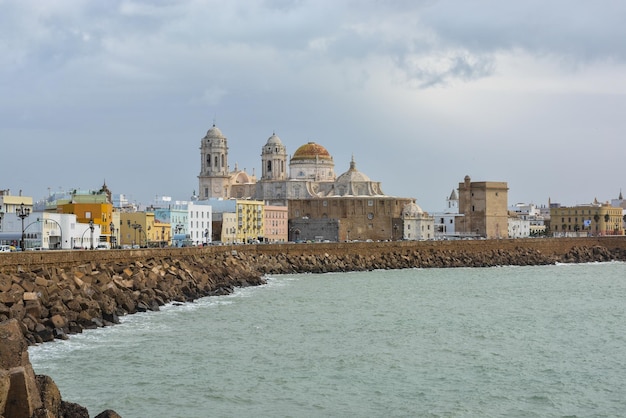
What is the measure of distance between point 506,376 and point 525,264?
180ft

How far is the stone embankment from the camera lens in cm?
2216

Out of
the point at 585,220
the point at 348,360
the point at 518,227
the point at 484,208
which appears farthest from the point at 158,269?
the point at 518,227

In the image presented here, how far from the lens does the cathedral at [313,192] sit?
93562 mm

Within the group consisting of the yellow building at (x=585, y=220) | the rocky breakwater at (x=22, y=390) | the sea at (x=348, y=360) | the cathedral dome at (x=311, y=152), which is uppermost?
the cathedral dome at (x=311, y=152)

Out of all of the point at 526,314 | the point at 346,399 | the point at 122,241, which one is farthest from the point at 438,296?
the point at 122,241

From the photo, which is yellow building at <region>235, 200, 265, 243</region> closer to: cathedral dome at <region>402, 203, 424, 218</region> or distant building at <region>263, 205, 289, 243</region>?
distant building at <region>263, 205, 289, 243</region>

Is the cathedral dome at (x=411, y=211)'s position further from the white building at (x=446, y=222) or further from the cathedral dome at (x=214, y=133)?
the cathedral dome at (x=214, y=133)

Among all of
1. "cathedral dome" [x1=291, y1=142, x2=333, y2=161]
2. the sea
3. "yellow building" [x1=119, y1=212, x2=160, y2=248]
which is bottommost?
the sea

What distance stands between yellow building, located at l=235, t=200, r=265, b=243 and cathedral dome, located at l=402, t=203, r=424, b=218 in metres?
14.4

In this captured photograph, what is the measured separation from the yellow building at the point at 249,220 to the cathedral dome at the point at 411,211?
1440 cm

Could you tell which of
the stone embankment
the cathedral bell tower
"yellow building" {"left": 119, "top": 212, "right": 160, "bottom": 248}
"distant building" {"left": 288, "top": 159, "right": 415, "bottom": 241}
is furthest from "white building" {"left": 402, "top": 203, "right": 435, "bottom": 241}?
"yellow building" {"left": 119, "top": 212, "right": 160, "bottom": 248}

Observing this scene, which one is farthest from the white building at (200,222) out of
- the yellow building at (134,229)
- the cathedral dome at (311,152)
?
the cathedral dome at (311,152)

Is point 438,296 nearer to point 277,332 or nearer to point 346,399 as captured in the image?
point 277,332

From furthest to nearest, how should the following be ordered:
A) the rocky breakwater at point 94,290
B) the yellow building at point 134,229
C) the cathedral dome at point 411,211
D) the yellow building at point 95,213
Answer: the cathedral dome at point 411,211
the yellow building at point 134,229
the yellow building at point 95,213
the rocky breakwater at point 94,290
